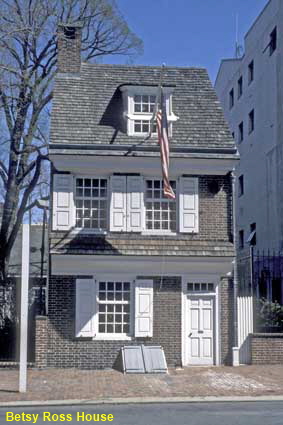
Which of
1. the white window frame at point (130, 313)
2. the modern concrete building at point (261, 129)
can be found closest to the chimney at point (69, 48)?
the white window frame at point (130, 313)

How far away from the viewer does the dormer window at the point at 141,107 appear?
19.8 meters

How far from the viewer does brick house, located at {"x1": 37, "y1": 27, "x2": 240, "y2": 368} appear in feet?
60.8

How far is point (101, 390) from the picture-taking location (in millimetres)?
14242

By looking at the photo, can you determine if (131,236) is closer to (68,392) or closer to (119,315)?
(119,315)

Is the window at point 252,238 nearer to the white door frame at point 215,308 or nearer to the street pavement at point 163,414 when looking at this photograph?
the white door frame at point 215,308

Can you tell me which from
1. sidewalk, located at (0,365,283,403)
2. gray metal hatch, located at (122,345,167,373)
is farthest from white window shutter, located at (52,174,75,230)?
sidewalk, located at (0,365,283,403)

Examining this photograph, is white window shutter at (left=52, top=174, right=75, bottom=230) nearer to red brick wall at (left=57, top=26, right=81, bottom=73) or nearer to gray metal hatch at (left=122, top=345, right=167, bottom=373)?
gray metal hatch at (left=122, top=345, right=167, bottom=373)

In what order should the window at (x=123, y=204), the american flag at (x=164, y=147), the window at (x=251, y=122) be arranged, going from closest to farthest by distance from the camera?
the american flag at (x=164, y=147) < the window at (x=123, y=204) < the window at (x=251, y=122)

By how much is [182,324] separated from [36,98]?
13.1m

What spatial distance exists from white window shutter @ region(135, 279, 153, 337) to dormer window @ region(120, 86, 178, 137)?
4.41 m

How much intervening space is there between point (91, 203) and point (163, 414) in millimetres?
8661

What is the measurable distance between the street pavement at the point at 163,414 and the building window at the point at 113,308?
20.2 feet

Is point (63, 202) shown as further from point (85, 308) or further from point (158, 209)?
point (85, 308)

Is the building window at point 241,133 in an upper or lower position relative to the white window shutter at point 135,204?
upper
